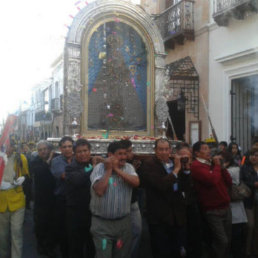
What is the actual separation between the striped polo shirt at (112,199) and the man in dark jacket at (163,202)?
375mm

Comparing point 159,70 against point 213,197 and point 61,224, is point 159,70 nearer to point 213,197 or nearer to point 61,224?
point 213,197

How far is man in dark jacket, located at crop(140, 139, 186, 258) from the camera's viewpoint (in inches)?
136

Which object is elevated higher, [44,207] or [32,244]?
[44,207]

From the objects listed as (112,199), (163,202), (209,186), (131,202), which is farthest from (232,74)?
(112,199)

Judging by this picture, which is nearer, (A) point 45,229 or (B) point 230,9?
(A) point 45,229

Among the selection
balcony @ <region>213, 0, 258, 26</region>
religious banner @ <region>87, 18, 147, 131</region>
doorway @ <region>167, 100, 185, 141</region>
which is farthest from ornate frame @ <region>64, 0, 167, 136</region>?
doorway @ <region>167, 100, 185, 141</region>

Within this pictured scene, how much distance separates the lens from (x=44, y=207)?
15.2 feet

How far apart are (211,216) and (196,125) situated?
620cm

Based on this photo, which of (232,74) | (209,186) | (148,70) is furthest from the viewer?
(232,74)

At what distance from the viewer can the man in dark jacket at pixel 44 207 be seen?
4.57 meters

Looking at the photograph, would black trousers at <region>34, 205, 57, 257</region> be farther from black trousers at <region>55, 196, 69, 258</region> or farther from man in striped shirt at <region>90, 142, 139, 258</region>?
man in striped shirt at <region>90, 142, 139, 258</region>

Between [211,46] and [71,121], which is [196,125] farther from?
[71,121]

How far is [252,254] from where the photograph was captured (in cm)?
450

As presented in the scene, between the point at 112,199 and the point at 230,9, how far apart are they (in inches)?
260
